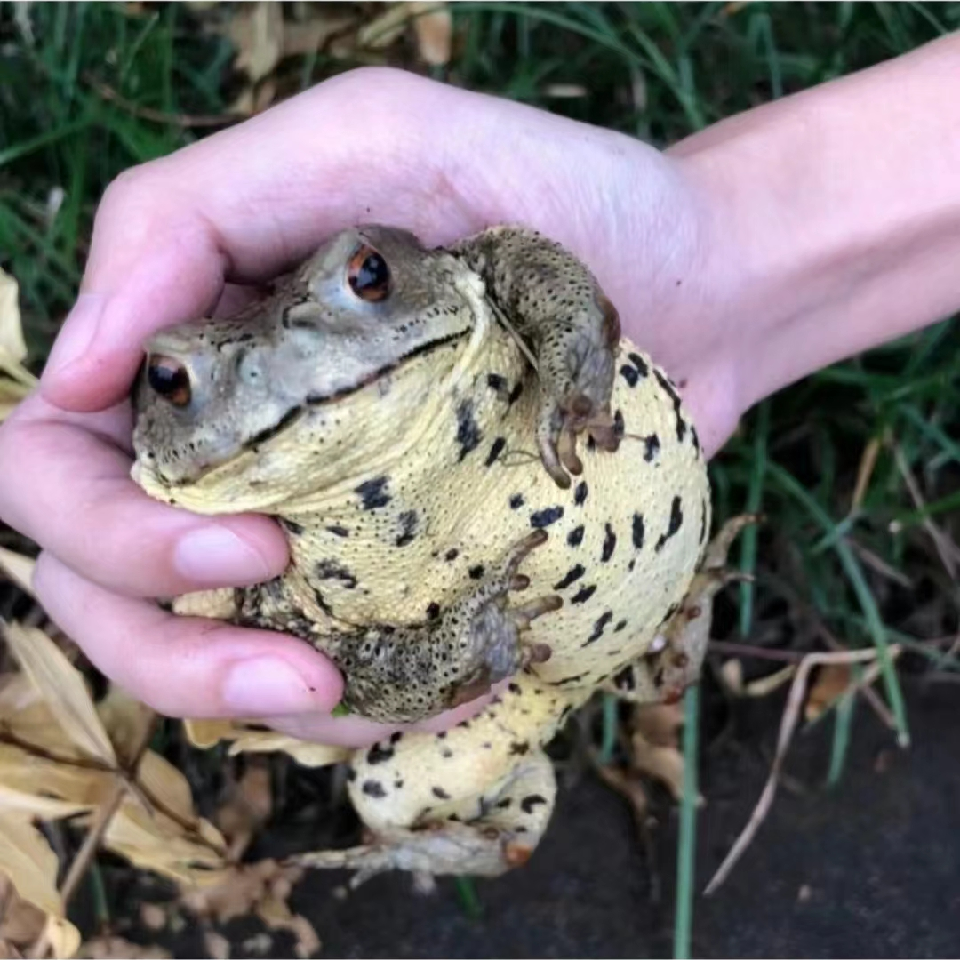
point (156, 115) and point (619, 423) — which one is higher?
point (156, 115)

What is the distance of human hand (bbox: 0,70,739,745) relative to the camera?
5.58ft

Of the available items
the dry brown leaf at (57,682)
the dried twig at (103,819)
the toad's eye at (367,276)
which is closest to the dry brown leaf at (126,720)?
the dried twig at (103,819)

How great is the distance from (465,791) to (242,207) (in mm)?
983

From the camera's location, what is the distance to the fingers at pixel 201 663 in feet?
5.76

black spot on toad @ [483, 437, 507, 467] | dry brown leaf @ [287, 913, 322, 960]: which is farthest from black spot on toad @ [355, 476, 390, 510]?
dry brown leaf @ [287, 913, 322, 960]

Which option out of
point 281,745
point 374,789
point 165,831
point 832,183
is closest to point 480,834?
point 374,789

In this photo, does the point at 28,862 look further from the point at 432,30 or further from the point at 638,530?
the point at 432,30

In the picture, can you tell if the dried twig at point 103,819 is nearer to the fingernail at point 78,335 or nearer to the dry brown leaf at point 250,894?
the dry brown leaf at point 250,894

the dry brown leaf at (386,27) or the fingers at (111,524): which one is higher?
the dry brown leaf at (386,27)

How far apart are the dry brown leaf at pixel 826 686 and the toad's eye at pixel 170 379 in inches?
60.4

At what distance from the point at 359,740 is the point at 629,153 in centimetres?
104

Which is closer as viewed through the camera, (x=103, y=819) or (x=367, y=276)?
(x=367, y=276)

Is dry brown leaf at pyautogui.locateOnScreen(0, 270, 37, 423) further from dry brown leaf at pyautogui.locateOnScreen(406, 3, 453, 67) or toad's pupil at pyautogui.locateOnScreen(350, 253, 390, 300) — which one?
dry brown leaf at pyautogui.locateOnScreen(406, 3, 453, 67)

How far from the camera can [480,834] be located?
2152 mm
